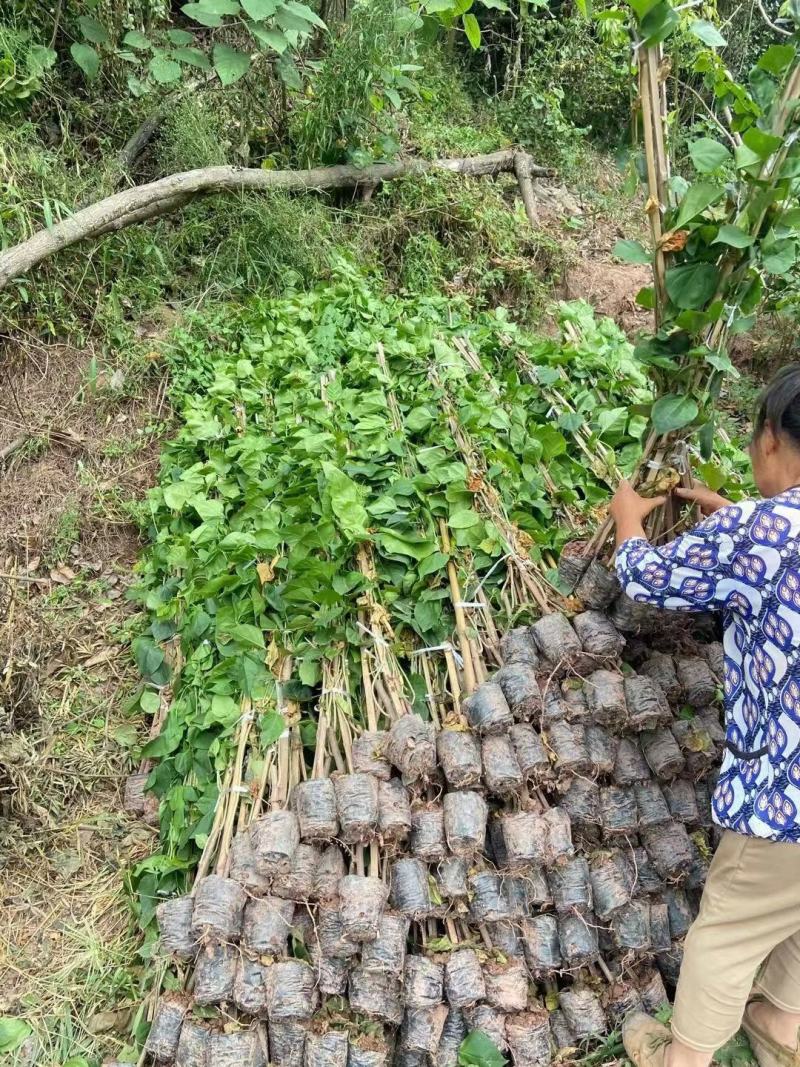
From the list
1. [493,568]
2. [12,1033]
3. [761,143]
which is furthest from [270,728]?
[761,143]

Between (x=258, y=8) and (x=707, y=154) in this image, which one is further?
(x=258, y=8)

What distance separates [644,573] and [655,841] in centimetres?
96

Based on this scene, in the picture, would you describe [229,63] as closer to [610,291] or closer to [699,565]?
[610,291]

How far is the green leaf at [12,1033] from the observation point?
2207 millimetres

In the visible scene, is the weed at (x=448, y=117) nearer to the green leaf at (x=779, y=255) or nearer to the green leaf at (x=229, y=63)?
the green leaf at (x=229, y=63)

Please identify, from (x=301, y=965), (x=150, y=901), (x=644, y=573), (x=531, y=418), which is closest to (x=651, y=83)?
(x=644, y=573)

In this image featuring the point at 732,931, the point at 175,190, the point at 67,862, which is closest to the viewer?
the point at 732,931

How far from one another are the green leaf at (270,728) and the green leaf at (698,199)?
1.81 meters

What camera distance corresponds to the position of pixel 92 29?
4.23m

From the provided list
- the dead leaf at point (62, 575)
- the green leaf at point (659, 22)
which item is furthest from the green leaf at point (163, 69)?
the green leaf at point (659, 22)

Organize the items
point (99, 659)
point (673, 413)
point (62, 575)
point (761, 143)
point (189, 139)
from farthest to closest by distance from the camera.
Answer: point (189, 139), point (62, 575), point (99, 659), point (673, 413), point (761, 143)

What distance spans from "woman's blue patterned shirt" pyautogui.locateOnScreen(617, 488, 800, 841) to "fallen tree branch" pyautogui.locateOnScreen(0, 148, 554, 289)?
338 centimetres

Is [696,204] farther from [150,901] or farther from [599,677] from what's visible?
[150,901]

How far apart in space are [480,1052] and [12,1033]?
1374 millimetres
